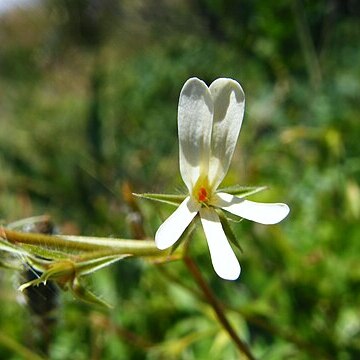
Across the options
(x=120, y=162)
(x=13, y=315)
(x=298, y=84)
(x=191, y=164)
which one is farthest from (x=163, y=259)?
(x=120, y=162)

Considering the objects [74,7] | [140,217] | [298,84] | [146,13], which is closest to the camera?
[140,217]

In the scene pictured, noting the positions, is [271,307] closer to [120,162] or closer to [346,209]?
[346,209]

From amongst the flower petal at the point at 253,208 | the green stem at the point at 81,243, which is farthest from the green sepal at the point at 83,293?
the flower petal at the point at 253,208

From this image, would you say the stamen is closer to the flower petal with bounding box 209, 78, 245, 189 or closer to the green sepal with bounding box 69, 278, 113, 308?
the flower petal with bounding box 209, 78, 245, 189

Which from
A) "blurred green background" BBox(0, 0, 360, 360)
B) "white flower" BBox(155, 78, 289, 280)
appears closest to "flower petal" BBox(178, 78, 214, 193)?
"white flower" BBox(155, 78, 289, 280)

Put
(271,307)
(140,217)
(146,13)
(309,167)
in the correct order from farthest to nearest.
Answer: (146,13) < (309,167) < (271,307) < (140,217)

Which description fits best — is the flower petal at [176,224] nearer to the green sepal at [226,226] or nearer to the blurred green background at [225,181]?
the green sepal at [226,226]

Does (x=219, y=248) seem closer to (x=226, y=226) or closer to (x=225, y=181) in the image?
(x=226, y=226)
